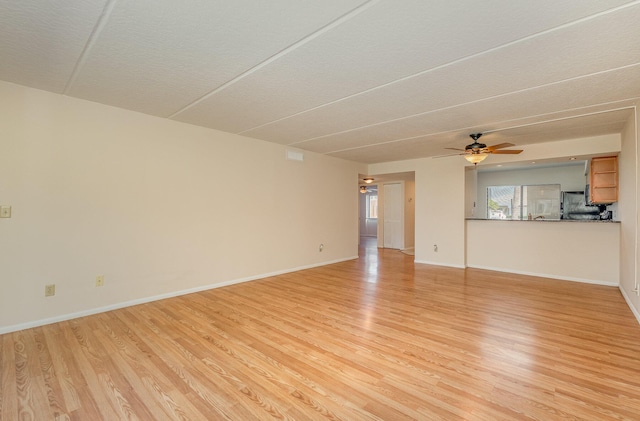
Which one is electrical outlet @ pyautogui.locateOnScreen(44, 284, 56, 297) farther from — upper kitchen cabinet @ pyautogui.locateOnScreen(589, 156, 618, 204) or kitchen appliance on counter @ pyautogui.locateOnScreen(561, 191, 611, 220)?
kitchen appliance on counter @ pyautogui.locateOnScreen(561, 191, 611, 220)

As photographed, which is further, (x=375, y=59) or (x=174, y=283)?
(x=174, y=283)

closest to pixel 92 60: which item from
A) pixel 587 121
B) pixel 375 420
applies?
pixel 375 420

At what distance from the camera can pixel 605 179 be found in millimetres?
4852

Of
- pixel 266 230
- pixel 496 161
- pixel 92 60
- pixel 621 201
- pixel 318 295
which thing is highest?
pixel 92 60

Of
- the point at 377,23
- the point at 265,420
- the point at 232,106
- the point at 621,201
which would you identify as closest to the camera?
the point at 265,420

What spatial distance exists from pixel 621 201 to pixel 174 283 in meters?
6.95

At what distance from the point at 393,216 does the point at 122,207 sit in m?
7.19

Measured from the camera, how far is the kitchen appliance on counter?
22.3ft

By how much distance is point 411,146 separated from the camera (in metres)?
5.41

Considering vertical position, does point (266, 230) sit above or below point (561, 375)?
above

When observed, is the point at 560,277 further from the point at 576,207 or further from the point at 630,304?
the point at 576,207

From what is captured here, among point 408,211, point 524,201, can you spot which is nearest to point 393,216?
point 408,211

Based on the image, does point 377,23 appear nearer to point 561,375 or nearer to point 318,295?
point 561,375

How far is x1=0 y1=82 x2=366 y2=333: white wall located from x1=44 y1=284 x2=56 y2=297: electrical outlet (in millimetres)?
39
